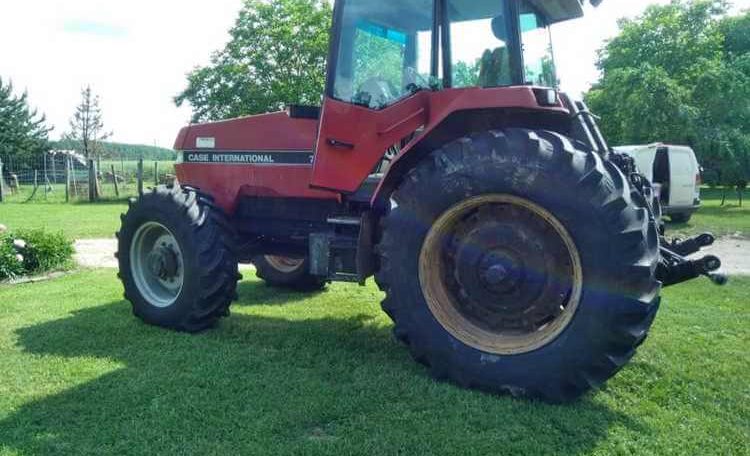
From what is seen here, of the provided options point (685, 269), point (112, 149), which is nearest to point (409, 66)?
point (685, 269)

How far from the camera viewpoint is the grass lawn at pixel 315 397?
3.16 meters

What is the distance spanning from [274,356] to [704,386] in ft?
9.90

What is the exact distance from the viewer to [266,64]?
26453 mm

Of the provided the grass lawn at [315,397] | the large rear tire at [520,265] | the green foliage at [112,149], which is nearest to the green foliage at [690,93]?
the grass lawn at [315,397]

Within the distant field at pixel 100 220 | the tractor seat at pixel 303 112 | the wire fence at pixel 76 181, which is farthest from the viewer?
the wire fence at pixel 76 181

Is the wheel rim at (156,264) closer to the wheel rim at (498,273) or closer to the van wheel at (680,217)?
the wheel rim at (498,273)

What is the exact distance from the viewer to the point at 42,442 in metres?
3.21

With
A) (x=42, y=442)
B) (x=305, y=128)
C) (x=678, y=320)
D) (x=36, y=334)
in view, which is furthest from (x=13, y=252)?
(x=678, y=320)

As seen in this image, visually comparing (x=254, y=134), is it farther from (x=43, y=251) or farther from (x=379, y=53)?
(x=43, y=251)

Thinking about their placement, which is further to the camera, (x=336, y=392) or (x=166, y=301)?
(x=166, y=301)

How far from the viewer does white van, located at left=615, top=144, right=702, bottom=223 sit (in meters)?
14.3

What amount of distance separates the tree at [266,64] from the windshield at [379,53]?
20.5m

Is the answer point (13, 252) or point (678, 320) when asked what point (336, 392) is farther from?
point (13, 252)

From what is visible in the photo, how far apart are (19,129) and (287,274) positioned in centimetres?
4604
